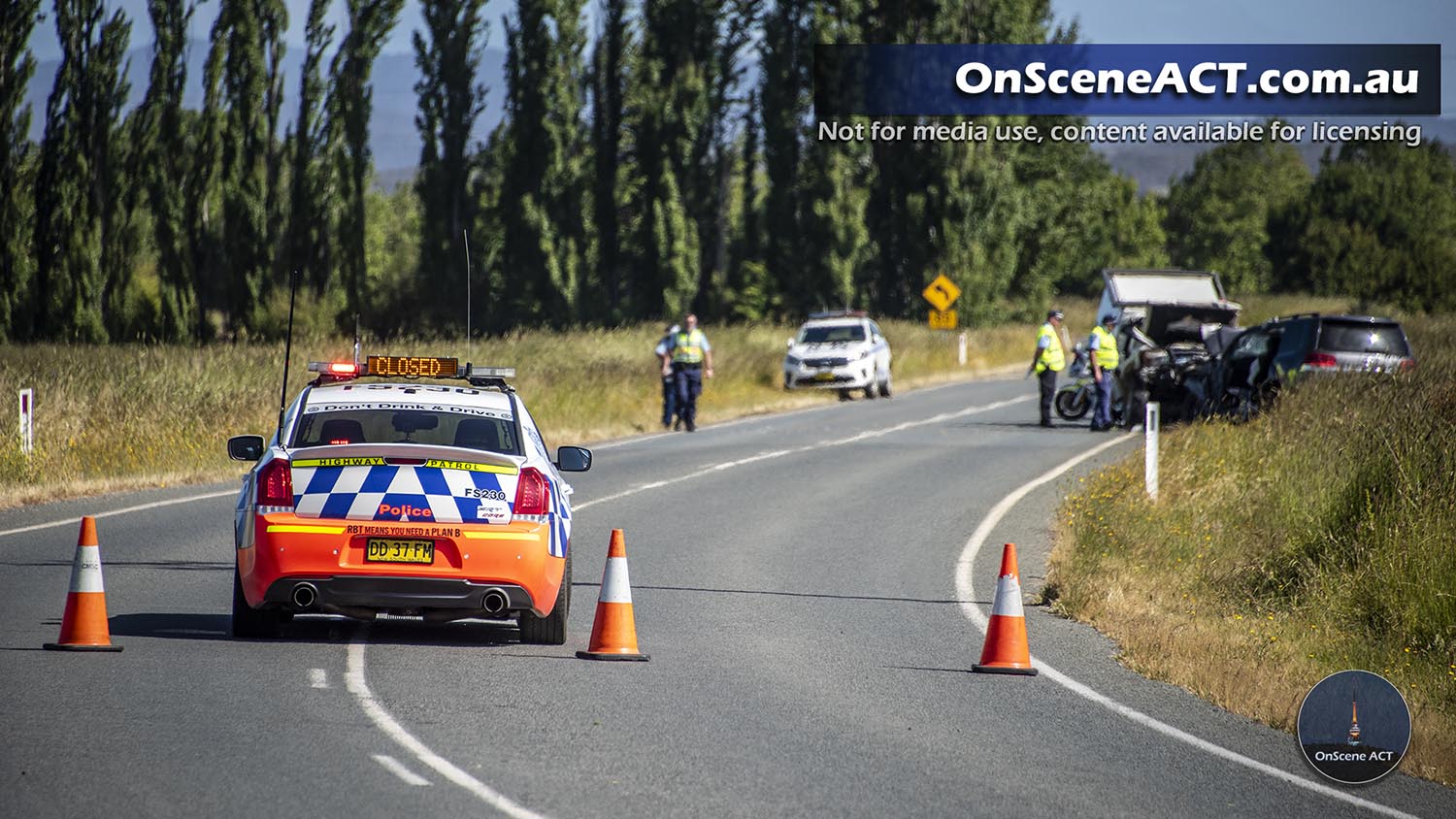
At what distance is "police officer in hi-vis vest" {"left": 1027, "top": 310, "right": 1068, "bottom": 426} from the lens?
29156 millimetres

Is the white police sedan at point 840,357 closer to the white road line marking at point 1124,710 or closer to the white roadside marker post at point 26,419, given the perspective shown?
the white roadside marker post at point 26,419

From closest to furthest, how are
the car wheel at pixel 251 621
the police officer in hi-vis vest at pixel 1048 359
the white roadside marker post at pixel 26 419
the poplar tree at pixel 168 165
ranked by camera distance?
1. the car wheel at pixel 251 621
2. the white roadside marker post at pixel 26 419
3. the police officer in hi-vis vest at pixel 1048 359
4. the poplar tree at pixel 168 165

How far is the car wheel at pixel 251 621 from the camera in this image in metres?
10.5

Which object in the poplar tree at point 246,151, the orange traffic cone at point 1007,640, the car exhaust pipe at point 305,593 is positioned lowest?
the orange traffic cone at point 1007,640

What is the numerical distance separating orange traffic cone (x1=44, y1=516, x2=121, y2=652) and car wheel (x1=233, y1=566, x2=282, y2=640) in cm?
72

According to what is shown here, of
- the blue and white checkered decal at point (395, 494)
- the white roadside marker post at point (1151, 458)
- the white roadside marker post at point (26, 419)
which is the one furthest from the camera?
the white roadside marker post at point (26, 419)

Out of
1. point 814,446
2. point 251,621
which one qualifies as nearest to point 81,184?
point 814,446

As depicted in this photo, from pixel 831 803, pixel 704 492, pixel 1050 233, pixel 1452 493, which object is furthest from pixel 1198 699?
pixel 1050 233

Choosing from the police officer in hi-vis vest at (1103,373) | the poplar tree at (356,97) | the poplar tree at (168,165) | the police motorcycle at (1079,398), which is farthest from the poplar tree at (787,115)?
the police officer in hi-vis vest at (1103,373)

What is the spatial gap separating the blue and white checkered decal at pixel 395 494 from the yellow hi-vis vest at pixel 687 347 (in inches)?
766

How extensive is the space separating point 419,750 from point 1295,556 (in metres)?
9.14

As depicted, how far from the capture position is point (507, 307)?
205 ft

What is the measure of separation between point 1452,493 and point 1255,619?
1699 millimetres

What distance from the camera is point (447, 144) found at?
59125 millimetres
